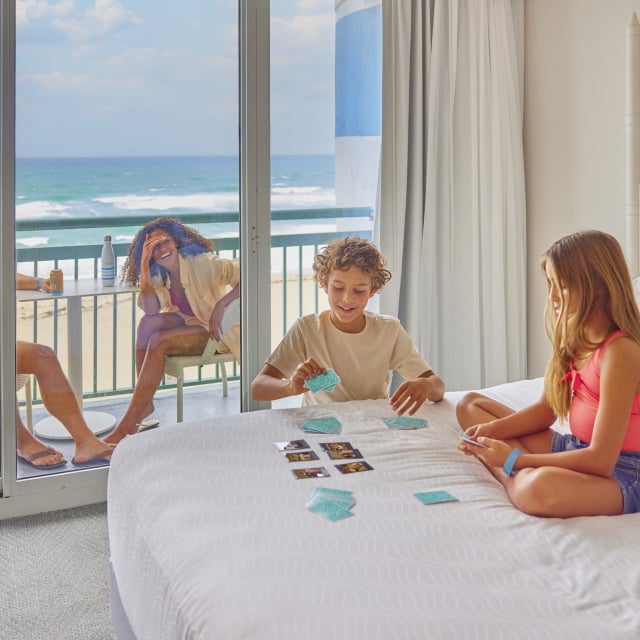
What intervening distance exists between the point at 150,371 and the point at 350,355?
98 centimetres

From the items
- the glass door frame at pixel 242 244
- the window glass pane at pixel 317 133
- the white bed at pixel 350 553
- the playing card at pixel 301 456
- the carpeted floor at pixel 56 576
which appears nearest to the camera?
the white bed at pixel 350 553

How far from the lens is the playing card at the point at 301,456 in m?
2.14

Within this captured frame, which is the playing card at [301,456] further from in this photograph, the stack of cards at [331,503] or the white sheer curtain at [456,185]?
the white sheer curtain at [456,185]

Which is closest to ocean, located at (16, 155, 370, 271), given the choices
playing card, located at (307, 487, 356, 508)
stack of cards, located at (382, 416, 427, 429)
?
stack of cards, located at (382, 416, 427, 429)

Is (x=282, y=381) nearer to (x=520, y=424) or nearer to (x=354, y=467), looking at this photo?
(x=354, y=467)

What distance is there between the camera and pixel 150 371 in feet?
11.0

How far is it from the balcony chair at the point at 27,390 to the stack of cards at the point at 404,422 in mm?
1437

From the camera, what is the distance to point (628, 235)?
10.6 ft

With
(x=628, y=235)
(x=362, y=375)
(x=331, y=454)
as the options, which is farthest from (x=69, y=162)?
(x=628, y=235)

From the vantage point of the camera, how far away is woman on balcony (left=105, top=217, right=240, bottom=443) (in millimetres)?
3281

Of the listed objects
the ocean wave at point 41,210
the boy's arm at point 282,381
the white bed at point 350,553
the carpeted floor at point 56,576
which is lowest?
the carpeted floor at point 56,576

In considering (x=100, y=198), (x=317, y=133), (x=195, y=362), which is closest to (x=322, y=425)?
(x=195, y=362)

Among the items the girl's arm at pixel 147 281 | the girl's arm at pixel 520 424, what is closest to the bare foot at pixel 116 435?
the girl's arm at pixel 147 281

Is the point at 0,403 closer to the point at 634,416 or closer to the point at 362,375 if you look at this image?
the point at 362,375
